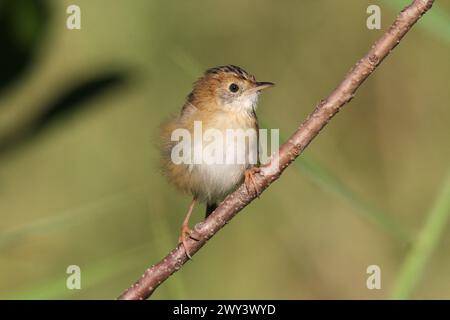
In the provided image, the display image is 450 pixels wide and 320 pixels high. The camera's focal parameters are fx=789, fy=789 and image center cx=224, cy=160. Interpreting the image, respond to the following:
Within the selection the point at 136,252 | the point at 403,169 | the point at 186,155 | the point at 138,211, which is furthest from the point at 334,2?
the point at 136,252

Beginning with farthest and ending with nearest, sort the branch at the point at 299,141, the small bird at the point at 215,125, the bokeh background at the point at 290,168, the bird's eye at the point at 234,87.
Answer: the bokeh background at the point at 290,168
the bird's eye at the point at 234,87
the small bird at the point at 215,125
the branch at the point at 299,141

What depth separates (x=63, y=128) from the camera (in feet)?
7.88

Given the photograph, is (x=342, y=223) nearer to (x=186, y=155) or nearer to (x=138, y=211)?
(x=138, y=211)

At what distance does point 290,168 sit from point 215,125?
1622mm

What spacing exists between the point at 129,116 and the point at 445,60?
247 centimetres

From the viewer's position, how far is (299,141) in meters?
1.97

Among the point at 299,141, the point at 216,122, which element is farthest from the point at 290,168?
the point at 299,141

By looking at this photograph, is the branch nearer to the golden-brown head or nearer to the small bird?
the small bird

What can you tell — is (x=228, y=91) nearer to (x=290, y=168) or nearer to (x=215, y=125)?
(x=215, y=125)

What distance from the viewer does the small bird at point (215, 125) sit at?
4062 mm

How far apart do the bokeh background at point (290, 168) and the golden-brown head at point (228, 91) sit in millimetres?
686

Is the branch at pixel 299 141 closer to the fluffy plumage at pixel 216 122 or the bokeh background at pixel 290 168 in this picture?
the fluffy plumage at pixel 216 122

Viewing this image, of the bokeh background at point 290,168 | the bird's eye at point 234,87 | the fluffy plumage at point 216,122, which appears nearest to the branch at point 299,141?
the fluffy plumage at point 216,122

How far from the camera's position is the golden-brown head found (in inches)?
178
